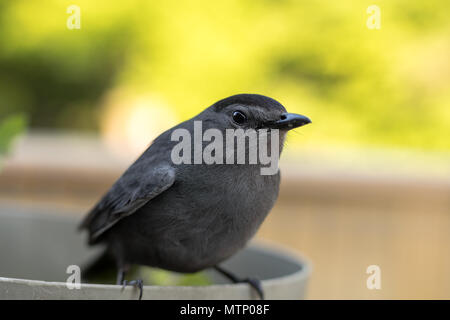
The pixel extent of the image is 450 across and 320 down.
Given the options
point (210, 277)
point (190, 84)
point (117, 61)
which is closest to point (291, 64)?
point (190, 84)

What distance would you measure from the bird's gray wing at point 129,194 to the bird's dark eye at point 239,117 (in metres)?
0.22

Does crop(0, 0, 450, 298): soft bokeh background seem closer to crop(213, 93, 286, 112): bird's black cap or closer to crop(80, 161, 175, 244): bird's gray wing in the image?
crop(80, 161, 175, 244): bird's gray wing

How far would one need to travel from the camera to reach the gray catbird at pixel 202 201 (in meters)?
1.56

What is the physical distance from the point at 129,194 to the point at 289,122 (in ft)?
1.60

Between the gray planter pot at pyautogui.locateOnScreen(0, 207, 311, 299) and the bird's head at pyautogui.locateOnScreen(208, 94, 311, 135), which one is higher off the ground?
the bird's head at pyautogui.locateOnScreen(208, 94, 311, 135)

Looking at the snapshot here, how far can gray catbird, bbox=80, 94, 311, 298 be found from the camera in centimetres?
156

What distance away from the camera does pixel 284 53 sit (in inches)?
202

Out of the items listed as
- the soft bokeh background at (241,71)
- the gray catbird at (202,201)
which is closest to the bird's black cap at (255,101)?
the gray catbird at (202,201)

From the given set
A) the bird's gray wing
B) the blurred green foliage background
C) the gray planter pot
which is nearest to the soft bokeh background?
the blurred green foliage background

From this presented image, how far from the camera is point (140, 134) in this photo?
17.0 feet

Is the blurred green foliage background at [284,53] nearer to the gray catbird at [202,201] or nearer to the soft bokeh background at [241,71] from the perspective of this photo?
the soft bokeh background at [241,71]

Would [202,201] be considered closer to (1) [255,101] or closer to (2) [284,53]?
(1) [255,101]

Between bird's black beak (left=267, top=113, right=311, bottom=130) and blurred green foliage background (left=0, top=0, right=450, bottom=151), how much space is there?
318 cm
